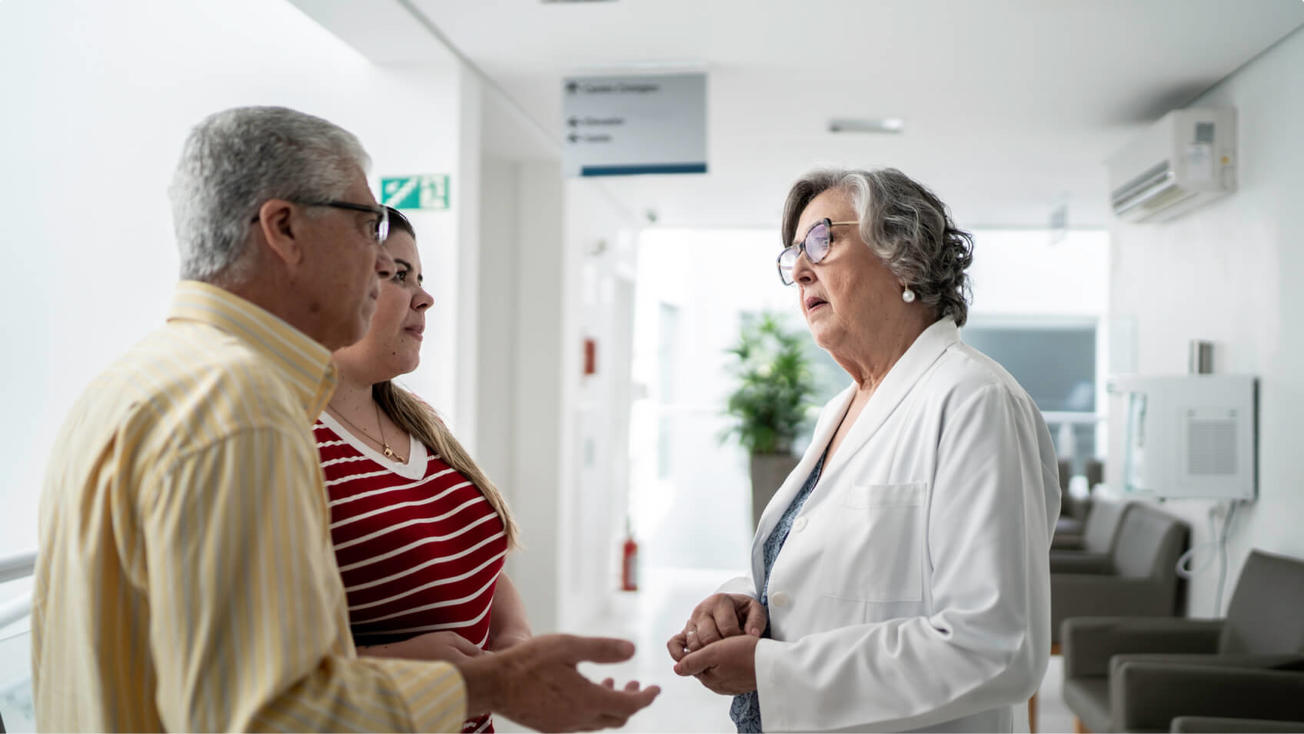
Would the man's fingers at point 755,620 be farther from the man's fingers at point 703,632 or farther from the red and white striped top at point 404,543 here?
the red and white striped top at point 404,543

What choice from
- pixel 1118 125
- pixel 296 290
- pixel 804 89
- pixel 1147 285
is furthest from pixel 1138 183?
pixel 296 290

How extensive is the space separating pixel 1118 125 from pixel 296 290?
15.7ft

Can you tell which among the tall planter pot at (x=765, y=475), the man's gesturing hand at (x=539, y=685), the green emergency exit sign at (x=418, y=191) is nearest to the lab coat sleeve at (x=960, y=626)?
the man's gesturing hand at (x=539, y=685)

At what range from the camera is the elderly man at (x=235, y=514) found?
861mm

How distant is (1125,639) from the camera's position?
3.58 metres

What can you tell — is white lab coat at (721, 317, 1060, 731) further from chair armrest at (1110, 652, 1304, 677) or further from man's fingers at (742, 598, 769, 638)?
chair armrest at (1110, 652, 1304, 677)

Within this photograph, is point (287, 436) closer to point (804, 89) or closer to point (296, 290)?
point (296, 290)

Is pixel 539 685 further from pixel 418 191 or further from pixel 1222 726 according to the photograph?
pixel 418 191

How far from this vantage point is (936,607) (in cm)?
135

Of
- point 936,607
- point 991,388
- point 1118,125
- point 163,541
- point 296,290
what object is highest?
point 1118,125

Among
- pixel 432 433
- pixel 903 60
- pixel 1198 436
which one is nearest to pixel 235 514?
pixel 432 433

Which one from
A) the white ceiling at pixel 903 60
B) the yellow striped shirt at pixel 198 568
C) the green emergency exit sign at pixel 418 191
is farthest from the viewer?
the green emergency exit sign at pixel 418 191

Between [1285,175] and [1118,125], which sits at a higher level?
[1118,125]

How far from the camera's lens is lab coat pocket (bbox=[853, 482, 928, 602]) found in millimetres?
1393
